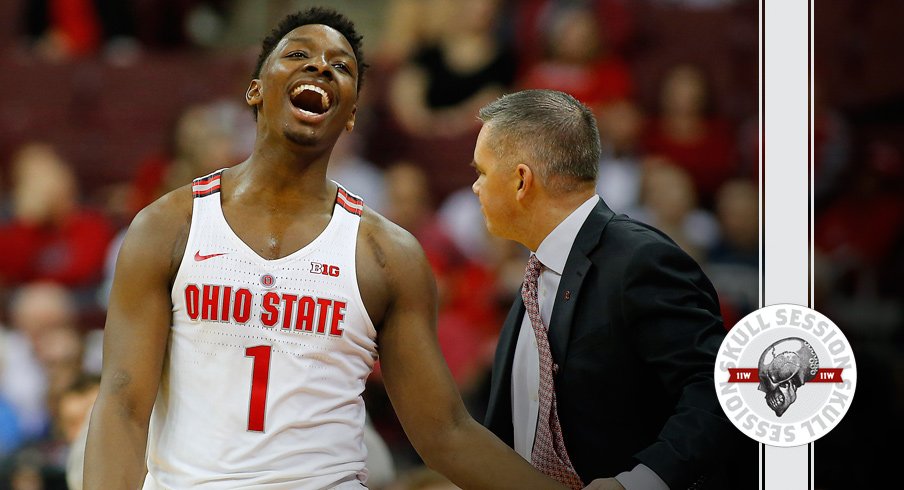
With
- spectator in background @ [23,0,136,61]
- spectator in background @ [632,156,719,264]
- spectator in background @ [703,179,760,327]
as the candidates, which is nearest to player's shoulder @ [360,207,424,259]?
spectator in background @ [703,179,760,327]

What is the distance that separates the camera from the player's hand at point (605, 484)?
2.41 metres

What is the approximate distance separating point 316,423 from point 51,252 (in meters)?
3.70

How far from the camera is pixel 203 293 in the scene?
242cm

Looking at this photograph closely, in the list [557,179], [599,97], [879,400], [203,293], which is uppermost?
[599,97]

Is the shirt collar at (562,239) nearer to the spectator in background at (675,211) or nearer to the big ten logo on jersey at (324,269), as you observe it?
the big ten logo on jersey at (324,269)

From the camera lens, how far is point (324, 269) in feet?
8.14

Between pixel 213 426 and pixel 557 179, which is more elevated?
pixel 557 179

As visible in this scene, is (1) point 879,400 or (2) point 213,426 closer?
(2) point 213,426

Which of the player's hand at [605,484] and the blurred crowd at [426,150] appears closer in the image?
the player's hand at [605,484]

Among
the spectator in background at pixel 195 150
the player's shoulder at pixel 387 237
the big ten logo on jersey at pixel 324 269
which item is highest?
the spectator in background at pixel 195 150

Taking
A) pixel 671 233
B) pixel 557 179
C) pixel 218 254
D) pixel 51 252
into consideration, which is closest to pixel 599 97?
pixel 671 233

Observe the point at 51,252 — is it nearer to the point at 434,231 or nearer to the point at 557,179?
the point at 434,231

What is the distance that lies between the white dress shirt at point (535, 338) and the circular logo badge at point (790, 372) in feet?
1.75

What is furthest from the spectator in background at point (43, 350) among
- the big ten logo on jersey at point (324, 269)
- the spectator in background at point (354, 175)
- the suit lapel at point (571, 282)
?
the suit lapel at point (571, 282)
